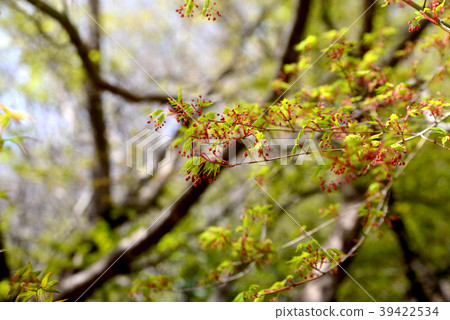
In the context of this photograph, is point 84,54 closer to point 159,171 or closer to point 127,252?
point 159,171

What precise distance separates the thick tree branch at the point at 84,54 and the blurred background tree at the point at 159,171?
1 centimetres

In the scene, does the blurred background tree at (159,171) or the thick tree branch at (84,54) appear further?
the blurred background tree at (159,171)

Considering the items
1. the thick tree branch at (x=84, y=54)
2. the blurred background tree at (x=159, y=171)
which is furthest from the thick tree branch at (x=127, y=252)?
the thick tree branch at (x=84, y=54)

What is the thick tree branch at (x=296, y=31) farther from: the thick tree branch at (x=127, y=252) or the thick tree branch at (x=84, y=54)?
the thick tree branch at (x=127, y=252)

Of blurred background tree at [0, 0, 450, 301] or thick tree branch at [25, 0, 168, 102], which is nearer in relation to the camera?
thick tree branch at [25, 0, 168, 102]

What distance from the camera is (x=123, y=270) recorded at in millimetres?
2672

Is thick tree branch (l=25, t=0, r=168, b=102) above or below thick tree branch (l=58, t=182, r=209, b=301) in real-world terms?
above

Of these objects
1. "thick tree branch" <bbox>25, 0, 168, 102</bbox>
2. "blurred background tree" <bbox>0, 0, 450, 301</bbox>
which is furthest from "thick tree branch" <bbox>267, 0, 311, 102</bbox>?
"thick tree branch" <bbox>25, 0, 168, 102</bbox>

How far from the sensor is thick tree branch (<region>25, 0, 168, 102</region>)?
2.35 m

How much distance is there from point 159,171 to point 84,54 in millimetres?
1335

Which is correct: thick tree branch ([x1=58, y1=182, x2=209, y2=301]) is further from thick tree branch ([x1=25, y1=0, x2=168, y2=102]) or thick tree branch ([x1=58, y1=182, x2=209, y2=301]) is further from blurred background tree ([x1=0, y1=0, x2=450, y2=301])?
thick tree branch ([x1=25, y1=0, x2=168, y2=102])

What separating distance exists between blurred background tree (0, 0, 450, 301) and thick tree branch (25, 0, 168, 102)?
1 cm

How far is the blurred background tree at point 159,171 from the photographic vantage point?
2971 mm
